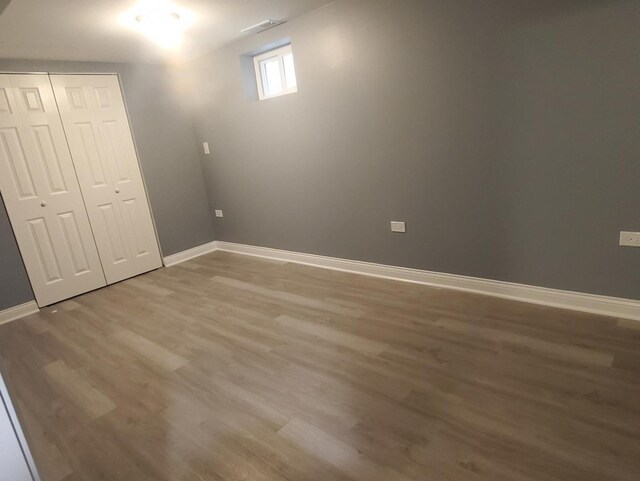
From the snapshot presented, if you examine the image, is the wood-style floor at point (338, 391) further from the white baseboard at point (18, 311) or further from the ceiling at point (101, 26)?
the ceiling at point (101, 26)

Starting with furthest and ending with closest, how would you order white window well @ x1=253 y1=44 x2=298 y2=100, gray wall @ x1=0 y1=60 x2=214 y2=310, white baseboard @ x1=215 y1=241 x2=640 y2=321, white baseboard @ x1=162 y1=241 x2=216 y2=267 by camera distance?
white baseboard @ x1=162 y1=241 x2=216 y2=267, gray wall @ x1=0 y1=60 x2=214 y2=310, white window well @ x1=253 y1=44 x2=298 y2=100, white baseboard @ x1=215 y1=241 x2=640 y2=321

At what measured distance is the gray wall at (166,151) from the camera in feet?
13.1

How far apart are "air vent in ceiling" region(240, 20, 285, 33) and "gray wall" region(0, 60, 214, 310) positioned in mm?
1404

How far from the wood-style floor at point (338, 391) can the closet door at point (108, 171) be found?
111cm

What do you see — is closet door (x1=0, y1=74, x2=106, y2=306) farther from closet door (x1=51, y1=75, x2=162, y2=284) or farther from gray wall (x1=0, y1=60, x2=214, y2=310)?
gray wall (x1=0, y1=60, x2=214, y2=310)

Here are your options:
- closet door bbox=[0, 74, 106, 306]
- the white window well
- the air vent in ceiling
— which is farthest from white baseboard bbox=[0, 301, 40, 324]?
the air vent in ceiling

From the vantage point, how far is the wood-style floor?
1481 millimetres

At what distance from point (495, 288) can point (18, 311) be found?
3.98 m

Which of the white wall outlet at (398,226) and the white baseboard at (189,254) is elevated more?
the white wall outlet at (398,226)

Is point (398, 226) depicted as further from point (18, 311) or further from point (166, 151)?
point (18, 311)

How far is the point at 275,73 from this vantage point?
12.3ft

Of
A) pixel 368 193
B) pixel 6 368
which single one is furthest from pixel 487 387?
pixel 6 368

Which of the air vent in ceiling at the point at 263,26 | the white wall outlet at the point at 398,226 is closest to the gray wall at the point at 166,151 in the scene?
the air vent in ceiling at the point at 263,26

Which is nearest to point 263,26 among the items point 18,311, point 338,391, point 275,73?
point 275,73
